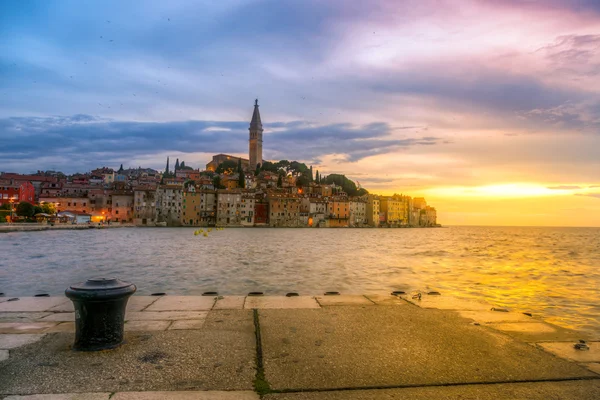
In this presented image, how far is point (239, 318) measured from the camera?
6.34 m

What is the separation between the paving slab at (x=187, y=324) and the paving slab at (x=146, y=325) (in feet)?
0.34

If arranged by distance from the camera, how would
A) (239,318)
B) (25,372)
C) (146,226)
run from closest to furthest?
(25,372) < (239,318) < (146,226)

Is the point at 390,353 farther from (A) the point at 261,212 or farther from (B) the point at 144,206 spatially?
(A) the point at 261,212

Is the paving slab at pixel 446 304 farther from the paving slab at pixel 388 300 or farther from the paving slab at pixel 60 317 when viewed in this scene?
the paving slab at pixel 60 317

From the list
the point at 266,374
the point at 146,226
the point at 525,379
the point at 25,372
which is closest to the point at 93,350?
the point at 25,372

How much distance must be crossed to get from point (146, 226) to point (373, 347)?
124365mm

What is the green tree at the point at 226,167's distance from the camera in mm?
173363

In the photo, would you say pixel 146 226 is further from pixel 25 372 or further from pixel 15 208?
pixel 25 372

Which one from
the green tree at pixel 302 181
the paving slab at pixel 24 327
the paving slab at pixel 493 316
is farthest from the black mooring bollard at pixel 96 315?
the green tree at pixel 302 181

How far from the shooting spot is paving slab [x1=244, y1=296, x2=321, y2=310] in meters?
7.39

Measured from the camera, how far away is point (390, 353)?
473cm

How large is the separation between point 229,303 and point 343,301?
7.45 feet

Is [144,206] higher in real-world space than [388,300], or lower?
lower

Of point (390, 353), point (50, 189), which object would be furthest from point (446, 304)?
point (50, 189)
